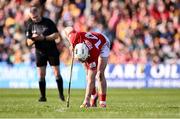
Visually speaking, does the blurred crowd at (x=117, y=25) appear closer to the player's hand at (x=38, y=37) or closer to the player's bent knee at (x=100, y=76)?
the player's hand at (x=38, y=37)

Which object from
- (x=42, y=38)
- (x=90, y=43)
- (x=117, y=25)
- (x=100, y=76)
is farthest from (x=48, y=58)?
(x=117, y=25)

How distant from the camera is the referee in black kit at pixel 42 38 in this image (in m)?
20.6

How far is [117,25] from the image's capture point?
3359cm

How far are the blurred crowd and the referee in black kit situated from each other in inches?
451

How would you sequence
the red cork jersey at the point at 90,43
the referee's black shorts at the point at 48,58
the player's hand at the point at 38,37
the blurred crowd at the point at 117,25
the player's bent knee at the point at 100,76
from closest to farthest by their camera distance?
1. the red cork jersey at the point at 90,43
2. the player's bent knee at the point at 100,76
3. the player's hand at the point at 38,37
4. the referee's black shorts at the point at 48,58
5. the blurred crowd at the point at 117,25

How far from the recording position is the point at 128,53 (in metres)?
32.7

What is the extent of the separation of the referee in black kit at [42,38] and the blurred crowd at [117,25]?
37.6 feet

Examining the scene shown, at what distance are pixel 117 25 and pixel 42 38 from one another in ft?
43.5

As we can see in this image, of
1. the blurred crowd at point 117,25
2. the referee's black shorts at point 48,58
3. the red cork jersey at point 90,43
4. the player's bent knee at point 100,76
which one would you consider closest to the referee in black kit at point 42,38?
the referee's black shorts at point 48,58

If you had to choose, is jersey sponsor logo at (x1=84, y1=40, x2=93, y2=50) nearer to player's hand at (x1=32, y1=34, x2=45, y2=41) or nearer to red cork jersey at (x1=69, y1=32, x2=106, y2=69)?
Result: red cork jersey at (x1=69, y1=32, x2=106, y2=69)

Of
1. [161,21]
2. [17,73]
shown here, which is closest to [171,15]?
[161,21]

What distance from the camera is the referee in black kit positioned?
2064 centimetres

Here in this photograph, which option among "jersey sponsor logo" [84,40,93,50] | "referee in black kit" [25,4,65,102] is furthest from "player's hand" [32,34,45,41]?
"jersey sponsor logo" [84,40,93,50]

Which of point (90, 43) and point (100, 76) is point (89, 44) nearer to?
point (90, 43)
